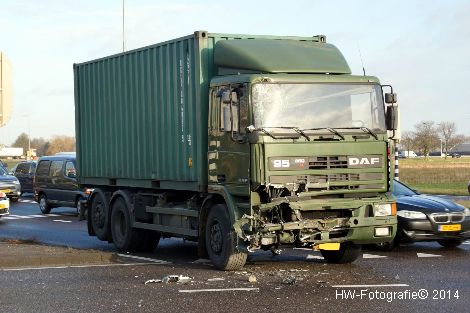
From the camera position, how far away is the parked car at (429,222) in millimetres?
14727

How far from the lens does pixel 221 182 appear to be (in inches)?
498

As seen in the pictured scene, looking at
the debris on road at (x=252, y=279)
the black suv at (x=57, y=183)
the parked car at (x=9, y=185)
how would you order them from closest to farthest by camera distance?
the debris on road at (x=252, y=279) < the black suv at (x=57, y=183) < the parked car at (x=9, y=185)

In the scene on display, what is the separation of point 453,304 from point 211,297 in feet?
9.12

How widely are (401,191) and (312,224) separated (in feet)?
15.9

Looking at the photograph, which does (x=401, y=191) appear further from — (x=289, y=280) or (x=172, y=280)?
(x=172, y=280)

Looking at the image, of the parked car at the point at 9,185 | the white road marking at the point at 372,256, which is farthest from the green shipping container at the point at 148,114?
the parked car at the point at 9,185

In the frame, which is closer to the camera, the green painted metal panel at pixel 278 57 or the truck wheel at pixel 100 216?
the green painted metal panel at pixel 278 57

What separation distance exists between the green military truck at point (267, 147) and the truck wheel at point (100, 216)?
2.09 meters

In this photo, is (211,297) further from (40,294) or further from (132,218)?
(132,218)

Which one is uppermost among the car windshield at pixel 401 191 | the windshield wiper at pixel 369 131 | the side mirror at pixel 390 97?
the side mirror at pixel 390 97

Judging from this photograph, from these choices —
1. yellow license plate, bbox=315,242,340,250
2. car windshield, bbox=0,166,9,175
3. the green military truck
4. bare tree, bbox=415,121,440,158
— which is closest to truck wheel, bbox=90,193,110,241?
the green military truck

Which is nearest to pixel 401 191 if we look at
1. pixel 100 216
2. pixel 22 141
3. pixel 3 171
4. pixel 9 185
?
pixel 100 216

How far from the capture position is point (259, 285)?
1090cm

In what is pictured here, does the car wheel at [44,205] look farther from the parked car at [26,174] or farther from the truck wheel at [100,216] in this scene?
the truck wheel at [100,216]
